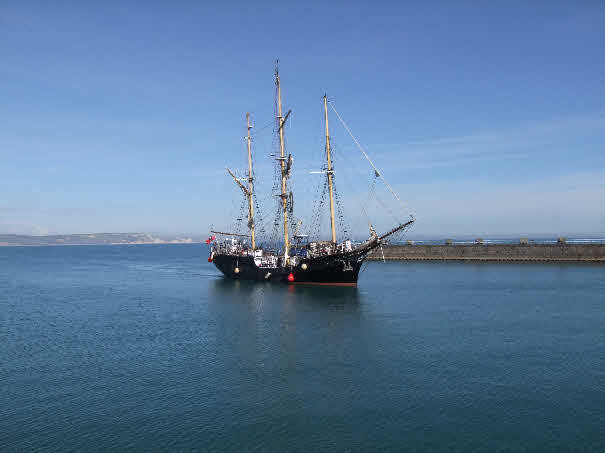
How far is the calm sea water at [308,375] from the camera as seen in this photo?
21.9 meters

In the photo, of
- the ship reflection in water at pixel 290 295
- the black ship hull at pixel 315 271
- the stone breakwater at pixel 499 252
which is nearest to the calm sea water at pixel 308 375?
the ship reflection in water at pixel 290 295

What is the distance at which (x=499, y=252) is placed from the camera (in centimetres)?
11031

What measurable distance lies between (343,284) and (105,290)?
3945 cm

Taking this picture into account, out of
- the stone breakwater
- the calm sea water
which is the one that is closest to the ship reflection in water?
the calm sea water

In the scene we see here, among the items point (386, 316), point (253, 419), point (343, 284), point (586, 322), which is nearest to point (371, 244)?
point (343, 284)

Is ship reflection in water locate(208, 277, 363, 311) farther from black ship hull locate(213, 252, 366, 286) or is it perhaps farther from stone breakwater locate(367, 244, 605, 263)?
stone breakwater locate(367, 244, 605, 263)

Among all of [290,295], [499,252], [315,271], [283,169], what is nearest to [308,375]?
[290,295]

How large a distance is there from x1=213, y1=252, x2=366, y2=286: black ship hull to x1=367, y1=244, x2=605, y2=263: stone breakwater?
78.8 feet

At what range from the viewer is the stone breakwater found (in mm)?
101812

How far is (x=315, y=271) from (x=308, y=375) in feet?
139

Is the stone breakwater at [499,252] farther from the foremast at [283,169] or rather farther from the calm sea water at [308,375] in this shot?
the calm sea water at [308,375]

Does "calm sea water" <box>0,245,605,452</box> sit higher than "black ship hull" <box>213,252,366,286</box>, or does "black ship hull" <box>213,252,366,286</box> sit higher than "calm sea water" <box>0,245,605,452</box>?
"black ship hull" <box>213,252,366,286</box>

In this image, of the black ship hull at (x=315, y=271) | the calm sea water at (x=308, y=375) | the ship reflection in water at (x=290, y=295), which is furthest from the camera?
the black ship hull at (x=315, y=271)

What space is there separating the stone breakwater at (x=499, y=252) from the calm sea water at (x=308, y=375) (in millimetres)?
47499
